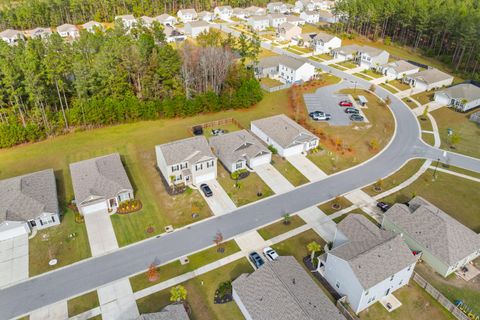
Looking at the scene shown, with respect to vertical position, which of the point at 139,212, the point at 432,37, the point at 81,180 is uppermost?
the point at 432,37

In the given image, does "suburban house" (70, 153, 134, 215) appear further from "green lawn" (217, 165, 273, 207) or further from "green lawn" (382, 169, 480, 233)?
"green lawn" (382, 169, 480, 233)

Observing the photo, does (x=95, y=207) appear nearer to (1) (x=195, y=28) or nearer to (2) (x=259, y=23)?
(1) (x=195, y=28)

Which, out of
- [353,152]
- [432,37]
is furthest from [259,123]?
[432,37]

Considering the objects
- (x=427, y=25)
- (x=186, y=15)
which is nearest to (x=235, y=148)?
(x=427, y=25)

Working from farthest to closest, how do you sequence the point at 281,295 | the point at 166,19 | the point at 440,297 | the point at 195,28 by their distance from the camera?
the point at 166,19
the point at 195,28
the point at 440,297
the point at 281,295

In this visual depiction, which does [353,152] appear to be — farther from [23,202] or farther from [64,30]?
[64,30]

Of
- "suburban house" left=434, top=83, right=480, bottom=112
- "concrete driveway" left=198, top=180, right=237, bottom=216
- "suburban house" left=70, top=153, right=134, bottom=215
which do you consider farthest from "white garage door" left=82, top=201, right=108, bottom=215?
"suburban house" left=434, top=83, right=480, bottom=112
